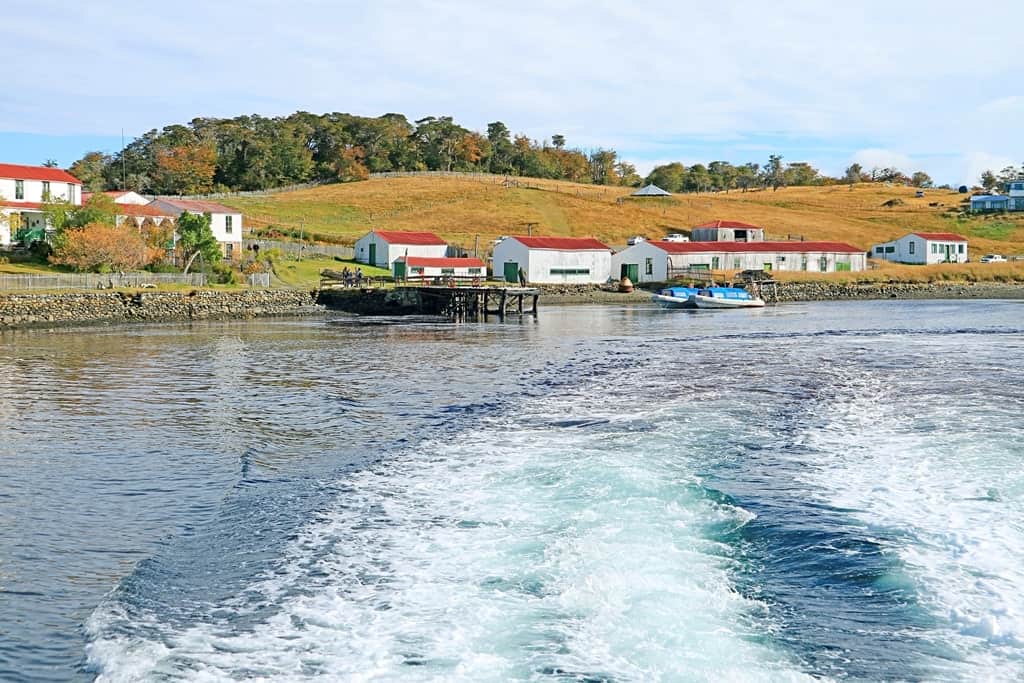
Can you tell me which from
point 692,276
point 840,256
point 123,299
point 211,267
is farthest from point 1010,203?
point 123,299

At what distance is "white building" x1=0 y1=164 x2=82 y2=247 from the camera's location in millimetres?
67812

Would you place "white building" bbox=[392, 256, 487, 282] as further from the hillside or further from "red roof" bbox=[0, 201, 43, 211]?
"red roof" bbox=[0, 201, 43, 211]

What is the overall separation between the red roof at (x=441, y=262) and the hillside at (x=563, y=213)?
1828 cm

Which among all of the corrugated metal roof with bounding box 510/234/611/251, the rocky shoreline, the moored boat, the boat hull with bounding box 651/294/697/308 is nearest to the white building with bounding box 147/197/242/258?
the rocky shoreline

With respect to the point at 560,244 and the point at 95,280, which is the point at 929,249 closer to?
the point at 560,244

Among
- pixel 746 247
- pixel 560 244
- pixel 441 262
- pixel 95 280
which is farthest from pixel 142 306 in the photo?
pixel 746 247

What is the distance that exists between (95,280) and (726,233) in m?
65.3

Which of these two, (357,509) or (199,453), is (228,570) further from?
(199,453)

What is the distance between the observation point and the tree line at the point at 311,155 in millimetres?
132500

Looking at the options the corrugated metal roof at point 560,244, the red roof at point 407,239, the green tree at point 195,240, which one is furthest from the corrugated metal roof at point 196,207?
the corrugated metal roof at point 560,244

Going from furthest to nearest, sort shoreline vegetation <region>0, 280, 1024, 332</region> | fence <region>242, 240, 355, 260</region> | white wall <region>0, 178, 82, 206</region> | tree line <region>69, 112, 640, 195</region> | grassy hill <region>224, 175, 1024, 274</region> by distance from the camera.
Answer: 1. tree line <region>69, 112, 640, 195</region>
2. grassy hill <region>224, 175, 1024, 274</region>
3. fence <region>242, 240, 355, 260</region>
4. white wall <region>0, 178, 82, 206</region>
5. shoreline vegetation <region>0, 280, 1024, 332</region>

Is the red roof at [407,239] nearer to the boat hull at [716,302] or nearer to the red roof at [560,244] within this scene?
the red roof at [560,244]

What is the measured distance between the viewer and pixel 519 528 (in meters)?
14.4

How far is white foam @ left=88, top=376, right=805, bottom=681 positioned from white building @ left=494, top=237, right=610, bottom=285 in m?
68.2
